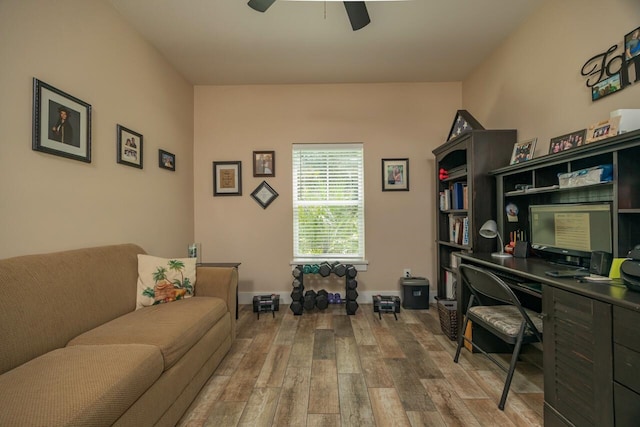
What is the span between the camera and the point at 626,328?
104 centimetres

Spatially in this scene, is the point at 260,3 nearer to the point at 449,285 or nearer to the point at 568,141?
the point at 568,141

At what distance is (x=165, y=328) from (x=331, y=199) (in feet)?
7.99

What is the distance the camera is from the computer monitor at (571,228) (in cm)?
156

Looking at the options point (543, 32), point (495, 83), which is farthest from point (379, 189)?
point (543, 32)

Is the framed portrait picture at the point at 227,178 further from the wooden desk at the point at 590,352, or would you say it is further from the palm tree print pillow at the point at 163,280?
the wooden desk at the point at 590,352

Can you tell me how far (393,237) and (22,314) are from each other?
3.31 meters

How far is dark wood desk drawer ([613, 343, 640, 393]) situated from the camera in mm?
1012

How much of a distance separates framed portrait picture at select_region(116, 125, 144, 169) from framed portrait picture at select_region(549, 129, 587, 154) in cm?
345

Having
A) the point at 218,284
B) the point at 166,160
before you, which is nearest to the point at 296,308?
the point at 218,284

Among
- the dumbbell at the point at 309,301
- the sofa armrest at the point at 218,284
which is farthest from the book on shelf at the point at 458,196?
the sofa armrest at the point at 218,284

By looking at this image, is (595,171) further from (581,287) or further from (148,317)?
(148,317)

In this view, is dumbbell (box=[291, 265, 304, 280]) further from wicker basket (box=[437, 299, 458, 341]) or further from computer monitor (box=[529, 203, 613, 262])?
computer monitor (box=[529, 203, 613, 262])

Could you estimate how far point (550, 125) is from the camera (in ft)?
7.19

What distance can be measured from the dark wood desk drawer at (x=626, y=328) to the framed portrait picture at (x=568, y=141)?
1.21 meters
